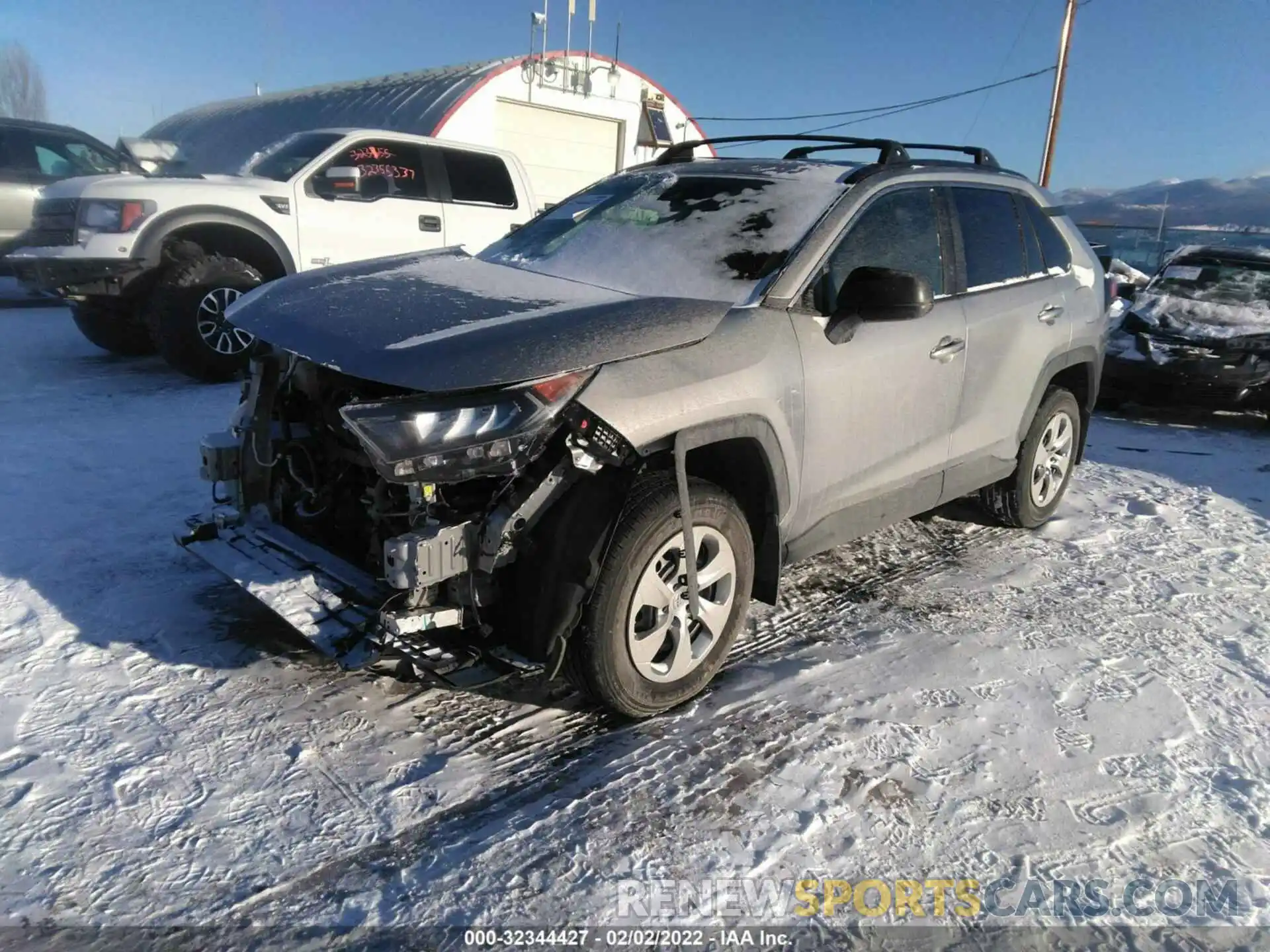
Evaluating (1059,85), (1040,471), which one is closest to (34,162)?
(1040,471)

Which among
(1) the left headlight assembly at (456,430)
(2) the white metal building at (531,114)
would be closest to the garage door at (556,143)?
(2) the white metal building at (531,114)

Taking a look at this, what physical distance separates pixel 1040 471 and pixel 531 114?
15.0 m

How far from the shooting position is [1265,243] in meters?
11.3

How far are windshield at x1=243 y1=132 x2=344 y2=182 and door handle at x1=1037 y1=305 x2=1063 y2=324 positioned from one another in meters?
6.19

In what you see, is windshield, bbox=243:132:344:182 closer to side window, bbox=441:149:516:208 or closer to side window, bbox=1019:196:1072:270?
side window, bbox=441:149:516:208

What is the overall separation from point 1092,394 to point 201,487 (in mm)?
4999

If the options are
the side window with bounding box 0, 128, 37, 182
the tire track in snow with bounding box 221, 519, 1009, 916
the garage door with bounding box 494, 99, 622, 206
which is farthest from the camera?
the garage door with bounding box 494, 99, 622, 206

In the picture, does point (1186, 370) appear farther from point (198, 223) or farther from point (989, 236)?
point (198, 223)

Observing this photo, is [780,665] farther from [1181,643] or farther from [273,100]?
[273,100]

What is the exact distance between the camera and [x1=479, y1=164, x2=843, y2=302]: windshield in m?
3.47

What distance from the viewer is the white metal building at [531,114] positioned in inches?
655

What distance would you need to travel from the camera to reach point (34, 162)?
34.7 feet

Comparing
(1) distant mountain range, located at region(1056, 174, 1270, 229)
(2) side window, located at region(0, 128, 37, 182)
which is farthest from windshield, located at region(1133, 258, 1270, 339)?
(2) side window, located at region(0, 128, 37, 182)

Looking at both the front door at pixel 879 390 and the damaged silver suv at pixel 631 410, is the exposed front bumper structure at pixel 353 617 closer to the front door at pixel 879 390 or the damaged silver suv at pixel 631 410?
the damaged silver suv at pixel 631 410
